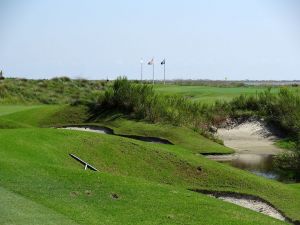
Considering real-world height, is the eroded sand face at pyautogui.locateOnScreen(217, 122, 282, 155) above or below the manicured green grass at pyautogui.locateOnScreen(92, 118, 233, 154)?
below

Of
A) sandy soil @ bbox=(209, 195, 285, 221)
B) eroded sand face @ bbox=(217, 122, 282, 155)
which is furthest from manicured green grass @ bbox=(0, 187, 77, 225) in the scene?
eroded sand face @ bbox=(217, 122, 282, 155)

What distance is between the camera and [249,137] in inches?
1656

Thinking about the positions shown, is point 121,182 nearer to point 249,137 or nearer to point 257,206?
point 257,206

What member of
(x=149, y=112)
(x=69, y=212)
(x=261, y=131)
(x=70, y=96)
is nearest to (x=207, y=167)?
(x=69, y=212)

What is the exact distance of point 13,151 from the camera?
Result: 19719 millimetres

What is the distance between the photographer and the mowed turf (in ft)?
42.9

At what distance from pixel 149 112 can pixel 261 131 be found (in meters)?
10.3

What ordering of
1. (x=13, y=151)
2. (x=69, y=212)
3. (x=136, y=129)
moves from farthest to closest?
(x=136, y=129) < (x=13, y=151) < (x=69, y=212)

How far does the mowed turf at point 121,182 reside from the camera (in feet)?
42.9

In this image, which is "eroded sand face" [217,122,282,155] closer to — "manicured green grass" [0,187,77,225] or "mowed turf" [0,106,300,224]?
"mowed turf" [0,106,300,224]

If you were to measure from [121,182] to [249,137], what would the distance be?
27353 millimetres

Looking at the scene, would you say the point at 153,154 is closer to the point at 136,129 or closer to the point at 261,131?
the point at 136,129

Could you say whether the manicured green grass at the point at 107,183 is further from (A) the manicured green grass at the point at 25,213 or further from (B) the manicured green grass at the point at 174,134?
(B) the manicured green grass at the point at 174,134

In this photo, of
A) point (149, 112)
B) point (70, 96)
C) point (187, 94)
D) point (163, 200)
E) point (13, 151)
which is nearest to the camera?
point (163, 200)
